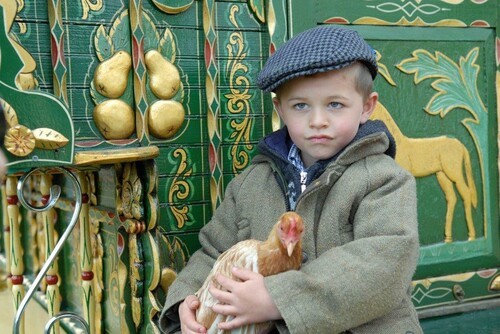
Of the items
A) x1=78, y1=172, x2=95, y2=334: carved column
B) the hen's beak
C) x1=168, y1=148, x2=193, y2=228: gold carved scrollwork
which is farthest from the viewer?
x1=78, y1=172, x2=95, y2=334: carved column

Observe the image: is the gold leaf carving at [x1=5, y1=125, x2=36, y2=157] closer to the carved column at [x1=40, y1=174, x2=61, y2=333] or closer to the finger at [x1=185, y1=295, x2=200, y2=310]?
the finger at [x1=185, y1=295, x2=200, y2=310]

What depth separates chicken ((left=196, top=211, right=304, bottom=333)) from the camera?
1318mm

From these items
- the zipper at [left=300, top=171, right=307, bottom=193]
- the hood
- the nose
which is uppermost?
the nose

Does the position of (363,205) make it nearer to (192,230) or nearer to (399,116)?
(192,230)

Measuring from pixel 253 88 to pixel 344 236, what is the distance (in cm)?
69

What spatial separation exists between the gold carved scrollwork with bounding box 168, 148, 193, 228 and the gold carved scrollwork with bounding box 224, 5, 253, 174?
0.16 metres

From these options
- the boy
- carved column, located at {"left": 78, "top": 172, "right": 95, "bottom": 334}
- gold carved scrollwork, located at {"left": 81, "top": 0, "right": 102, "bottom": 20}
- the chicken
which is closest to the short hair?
the boy

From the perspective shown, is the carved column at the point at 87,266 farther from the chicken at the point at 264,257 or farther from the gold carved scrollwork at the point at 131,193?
the chicken at the point at 264,257

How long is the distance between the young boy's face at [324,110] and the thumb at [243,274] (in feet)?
1.16

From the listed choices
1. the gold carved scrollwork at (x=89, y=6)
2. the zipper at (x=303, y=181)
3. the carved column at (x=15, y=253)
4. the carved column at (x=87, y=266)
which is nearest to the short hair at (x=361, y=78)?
the zipper at (x=303, y=181)

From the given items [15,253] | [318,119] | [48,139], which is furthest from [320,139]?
[15,253]

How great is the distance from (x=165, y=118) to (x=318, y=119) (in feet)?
1.72

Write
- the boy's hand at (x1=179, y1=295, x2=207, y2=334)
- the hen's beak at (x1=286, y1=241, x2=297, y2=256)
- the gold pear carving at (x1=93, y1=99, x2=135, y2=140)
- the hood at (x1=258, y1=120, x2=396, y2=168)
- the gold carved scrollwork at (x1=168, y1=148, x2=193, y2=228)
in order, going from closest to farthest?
the hen's beak at (x1=286, y1=241, x2=297, y2=256)
the boy's hand at (x1=179, y1=295, x2=207, y2=334)
the hood at (x1=258, y1=120, x2=396, y2=168)
the gold pear carving at (x1=93, y1=99, x2=135, y2=140)
the gold carved scrollwork at (x1=168, y1=148, x2=193, y2=228)

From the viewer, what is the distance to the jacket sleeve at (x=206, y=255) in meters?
1.62
